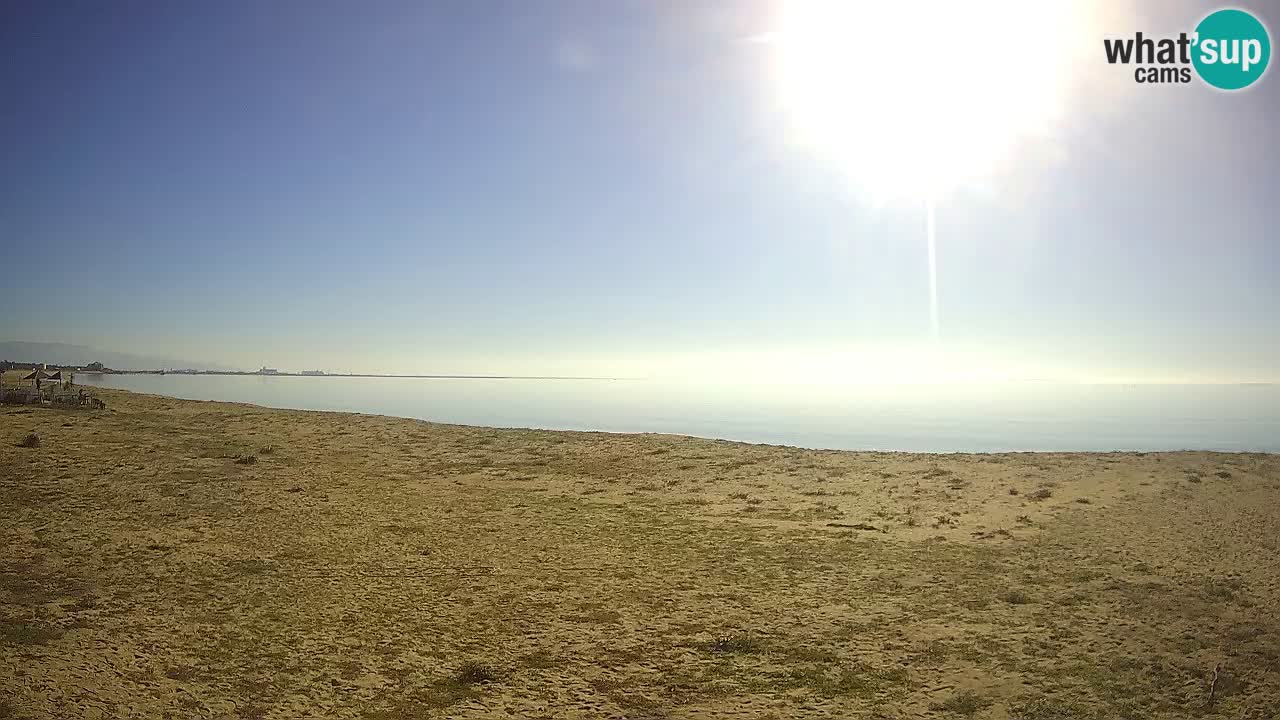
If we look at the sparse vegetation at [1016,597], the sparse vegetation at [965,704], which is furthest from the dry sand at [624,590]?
the sparse vegetation at [1016,597]

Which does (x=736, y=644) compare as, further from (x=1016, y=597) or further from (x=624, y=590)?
(x=1016, y=597)

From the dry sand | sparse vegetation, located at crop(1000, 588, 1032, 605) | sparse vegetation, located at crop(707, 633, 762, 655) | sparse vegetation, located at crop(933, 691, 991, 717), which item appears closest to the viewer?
sparse vegetation, located at crop(933, 691, 991, 717)

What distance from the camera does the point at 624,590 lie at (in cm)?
1137

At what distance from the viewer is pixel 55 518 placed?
14305 millimetres

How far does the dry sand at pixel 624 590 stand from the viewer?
7871 millimetres

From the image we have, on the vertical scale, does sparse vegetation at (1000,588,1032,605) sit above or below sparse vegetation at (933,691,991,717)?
above

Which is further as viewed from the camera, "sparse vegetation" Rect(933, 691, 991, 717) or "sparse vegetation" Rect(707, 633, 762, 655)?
"sparse vegetation" Rect(707, 633, 762, 655)

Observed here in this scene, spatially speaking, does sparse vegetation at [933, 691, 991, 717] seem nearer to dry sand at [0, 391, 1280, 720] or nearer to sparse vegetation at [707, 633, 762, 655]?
dry sand at [0, 391, 1280, 720]

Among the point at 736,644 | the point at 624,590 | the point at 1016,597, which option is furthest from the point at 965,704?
the point at 624,590

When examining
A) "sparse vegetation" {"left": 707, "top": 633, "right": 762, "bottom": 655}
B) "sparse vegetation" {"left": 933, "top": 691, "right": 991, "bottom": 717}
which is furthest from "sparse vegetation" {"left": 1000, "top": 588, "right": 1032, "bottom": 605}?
"sparse vegetation" {"left": 707, "top": 633, "right": 762, "bottom": 655}

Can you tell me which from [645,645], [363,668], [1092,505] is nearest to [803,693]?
[645,645]

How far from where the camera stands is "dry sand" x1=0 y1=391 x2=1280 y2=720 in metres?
7.87

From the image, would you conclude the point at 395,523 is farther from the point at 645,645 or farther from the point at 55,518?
the point at 645,645

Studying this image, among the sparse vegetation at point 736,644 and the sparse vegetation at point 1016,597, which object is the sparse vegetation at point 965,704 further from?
the sparse vegetation at point 1016,597
